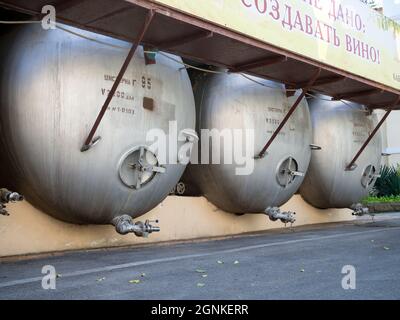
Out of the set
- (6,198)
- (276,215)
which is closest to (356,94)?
(276,215)

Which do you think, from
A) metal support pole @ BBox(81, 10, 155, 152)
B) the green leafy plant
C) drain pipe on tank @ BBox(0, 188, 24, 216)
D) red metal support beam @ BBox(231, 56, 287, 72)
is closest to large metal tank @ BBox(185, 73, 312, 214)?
red metal support beam @ BBox(231, 56, 287, 72)

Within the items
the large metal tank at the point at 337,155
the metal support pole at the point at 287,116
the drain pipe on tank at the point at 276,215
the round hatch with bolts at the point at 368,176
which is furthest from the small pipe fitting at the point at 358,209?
the metal support pole at the point at 287,116

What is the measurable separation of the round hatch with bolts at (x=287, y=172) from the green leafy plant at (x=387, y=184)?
971 cm

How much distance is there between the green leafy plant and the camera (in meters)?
17.1

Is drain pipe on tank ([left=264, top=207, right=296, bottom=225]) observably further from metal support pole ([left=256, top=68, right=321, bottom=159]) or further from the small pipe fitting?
the small pipe fitting

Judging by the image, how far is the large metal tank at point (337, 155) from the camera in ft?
32.4

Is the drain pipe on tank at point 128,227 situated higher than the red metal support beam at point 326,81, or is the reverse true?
the red metal support beam at point 326,81

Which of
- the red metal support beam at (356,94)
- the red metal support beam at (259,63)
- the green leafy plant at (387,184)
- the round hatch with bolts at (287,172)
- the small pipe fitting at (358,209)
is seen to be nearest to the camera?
the red metal support beam at (259,63)

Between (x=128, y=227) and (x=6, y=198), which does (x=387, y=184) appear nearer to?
(x=128, y=227)

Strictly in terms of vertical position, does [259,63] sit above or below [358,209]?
above

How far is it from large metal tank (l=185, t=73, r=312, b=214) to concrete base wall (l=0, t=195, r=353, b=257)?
0.34 m

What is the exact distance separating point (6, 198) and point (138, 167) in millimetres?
1539

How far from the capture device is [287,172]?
27.7ft

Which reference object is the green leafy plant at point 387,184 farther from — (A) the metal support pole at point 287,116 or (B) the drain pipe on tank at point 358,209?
(A) the metal support pole at point 287,116
